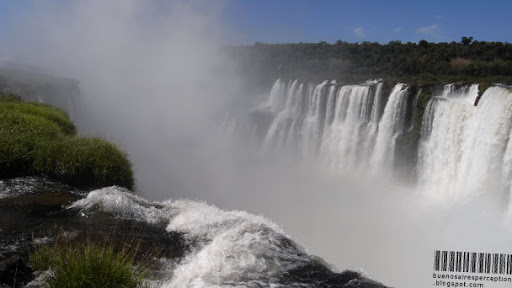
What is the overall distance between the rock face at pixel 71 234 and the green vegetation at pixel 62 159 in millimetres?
750

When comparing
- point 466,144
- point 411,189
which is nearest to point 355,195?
point 411,189

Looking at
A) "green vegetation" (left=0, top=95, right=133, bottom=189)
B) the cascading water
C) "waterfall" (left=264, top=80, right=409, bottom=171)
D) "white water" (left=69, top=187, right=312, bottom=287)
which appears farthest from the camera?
"waterfall" (left=264, top=80, right=409, bottom=171)

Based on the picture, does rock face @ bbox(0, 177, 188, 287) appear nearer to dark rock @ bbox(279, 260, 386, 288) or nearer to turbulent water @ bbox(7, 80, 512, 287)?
turbulent water @ bbox(7, 80, 512, 287)

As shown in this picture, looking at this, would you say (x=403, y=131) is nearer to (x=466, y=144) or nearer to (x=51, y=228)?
(x=466, y=144)

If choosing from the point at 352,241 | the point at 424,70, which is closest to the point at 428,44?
the point at 424,70

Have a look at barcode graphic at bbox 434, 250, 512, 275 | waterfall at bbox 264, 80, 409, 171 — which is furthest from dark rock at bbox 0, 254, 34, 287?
waterfall at bbox 264, 80, 409, 171

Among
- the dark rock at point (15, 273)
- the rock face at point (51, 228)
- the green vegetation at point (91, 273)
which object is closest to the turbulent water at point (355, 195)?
the rock face at point (51, 228)

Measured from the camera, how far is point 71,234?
235 inches

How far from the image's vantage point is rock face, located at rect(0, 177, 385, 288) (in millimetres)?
4898

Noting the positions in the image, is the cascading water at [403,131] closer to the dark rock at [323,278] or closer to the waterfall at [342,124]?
the waterfall at [342,124]

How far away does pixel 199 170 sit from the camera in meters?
30.0

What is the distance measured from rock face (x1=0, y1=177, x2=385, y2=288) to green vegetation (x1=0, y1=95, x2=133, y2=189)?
2.46 ft

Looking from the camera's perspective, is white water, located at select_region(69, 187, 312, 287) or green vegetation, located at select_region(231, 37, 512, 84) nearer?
white water, located at select_region(69, 187, 312, 287)

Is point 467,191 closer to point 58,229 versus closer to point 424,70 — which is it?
point 58,229
